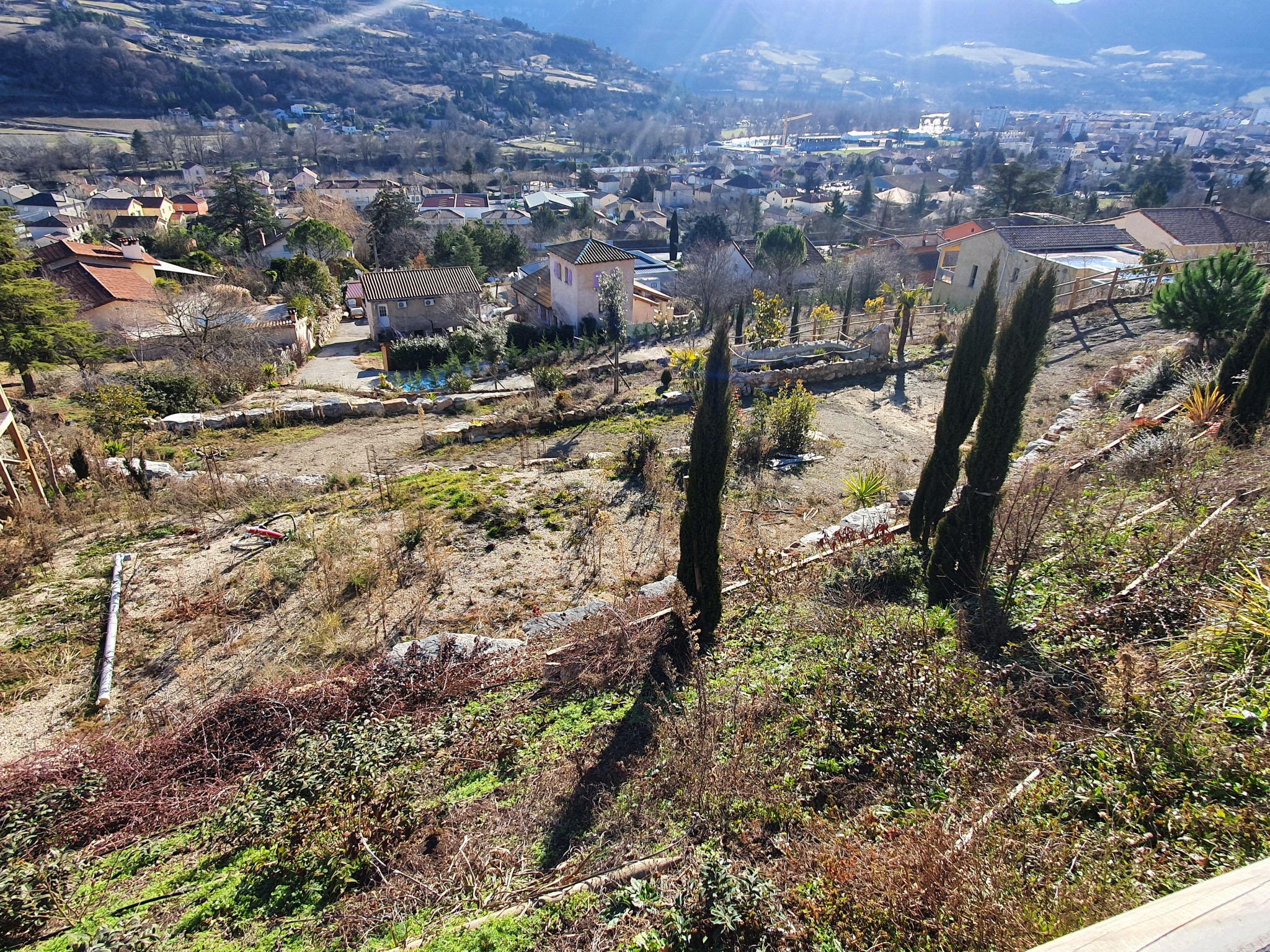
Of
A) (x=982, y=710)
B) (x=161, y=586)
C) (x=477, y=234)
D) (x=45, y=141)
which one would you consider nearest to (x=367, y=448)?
(x=161, y=586)

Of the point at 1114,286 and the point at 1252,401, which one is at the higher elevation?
the point at 1114,286

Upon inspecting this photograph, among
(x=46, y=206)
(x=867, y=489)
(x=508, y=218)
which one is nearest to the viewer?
(x=867, y=489)

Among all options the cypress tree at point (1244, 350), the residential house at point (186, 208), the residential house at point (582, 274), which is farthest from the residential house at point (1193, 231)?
the residential house at point (186, 208)

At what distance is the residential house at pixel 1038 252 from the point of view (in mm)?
21984

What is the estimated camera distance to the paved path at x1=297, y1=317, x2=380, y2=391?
2238 cm

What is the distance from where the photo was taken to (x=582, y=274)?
27391 millimetres

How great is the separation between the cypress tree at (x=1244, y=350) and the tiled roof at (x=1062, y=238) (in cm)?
1505

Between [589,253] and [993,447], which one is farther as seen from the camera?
[589,253]

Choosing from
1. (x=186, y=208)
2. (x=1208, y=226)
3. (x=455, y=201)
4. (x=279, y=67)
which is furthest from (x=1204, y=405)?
(x=279, y=67)

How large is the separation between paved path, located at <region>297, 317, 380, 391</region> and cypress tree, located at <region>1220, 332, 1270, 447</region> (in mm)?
21503

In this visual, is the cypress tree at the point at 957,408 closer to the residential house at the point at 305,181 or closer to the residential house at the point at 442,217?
the residential house at the point at 442,217

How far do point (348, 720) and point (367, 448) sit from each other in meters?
10.1

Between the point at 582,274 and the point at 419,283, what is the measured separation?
771 cm

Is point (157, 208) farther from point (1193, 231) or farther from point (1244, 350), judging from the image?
A: point (1193, 231)
